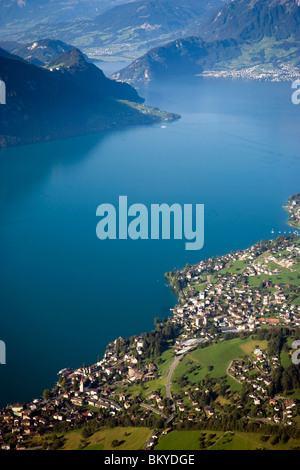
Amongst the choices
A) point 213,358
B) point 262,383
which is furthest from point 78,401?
point 262,383

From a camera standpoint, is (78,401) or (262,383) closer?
(262,383)

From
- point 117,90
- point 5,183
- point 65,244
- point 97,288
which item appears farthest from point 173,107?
point 97,288

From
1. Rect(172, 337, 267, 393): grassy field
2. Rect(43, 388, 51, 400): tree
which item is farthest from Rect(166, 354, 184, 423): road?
Rect(43, 388, 51, 400): tree

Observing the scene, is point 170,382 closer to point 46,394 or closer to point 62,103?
point 46,394

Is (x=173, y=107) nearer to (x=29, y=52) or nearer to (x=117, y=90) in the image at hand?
(x=117, y=90)

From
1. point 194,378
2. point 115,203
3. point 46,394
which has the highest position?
point 115,203
